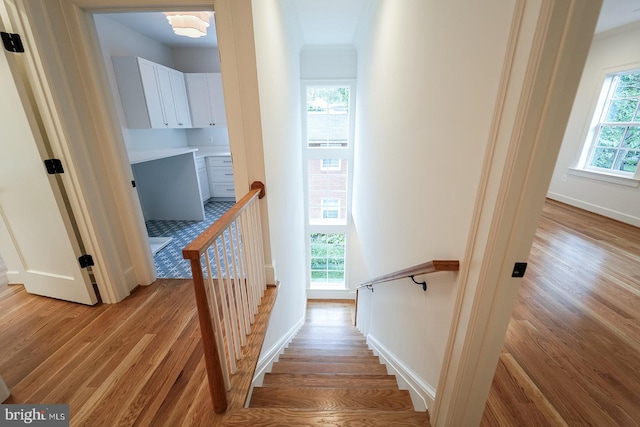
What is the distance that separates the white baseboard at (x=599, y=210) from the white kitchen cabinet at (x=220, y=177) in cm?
616

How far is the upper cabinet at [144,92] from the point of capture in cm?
314

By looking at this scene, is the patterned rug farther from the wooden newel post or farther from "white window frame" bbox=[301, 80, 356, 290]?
"white window frame" bbox=[301, 80, 356, 290]

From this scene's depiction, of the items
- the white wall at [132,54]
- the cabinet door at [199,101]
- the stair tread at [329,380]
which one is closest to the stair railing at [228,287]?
the stair tread at [329,380]

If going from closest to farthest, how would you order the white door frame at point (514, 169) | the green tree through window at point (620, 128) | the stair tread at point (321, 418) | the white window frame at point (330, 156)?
the white door frame at point (514, 169)
the stair tread at point (321, 418)
the green tree through window at point (620, 128)
the white window frame at point (330, 156)

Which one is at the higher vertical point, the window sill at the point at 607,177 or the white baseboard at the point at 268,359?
the window sill at the point at 607,177

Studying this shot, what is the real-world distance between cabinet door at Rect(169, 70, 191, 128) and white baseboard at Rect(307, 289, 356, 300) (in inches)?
163

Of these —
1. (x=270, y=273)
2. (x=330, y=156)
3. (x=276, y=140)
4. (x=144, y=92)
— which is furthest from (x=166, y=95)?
(x=270, y=273)

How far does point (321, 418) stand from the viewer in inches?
47.0

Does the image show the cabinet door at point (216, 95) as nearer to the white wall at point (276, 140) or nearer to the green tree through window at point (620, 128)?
the white wall at point (276, 140)

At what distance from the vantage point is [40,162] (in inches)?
62.6

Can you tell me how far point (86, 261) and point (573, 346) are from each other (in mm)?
3476

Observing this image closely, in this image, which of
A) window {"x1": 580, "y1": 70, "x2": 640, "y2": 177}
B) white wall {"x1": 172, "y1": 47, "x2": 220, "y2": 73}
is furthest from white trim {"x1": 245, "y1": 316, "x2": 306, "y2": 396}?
window {"x1": 580, "y1": 70, "x2": 640, "y2": 177}

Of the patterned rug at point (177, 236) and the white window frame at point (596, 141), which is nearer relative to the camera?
the patterned rug at point (177, 236)

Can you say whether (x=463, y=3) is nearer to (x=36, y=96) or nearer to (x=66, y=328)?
(x=36, y=96)
